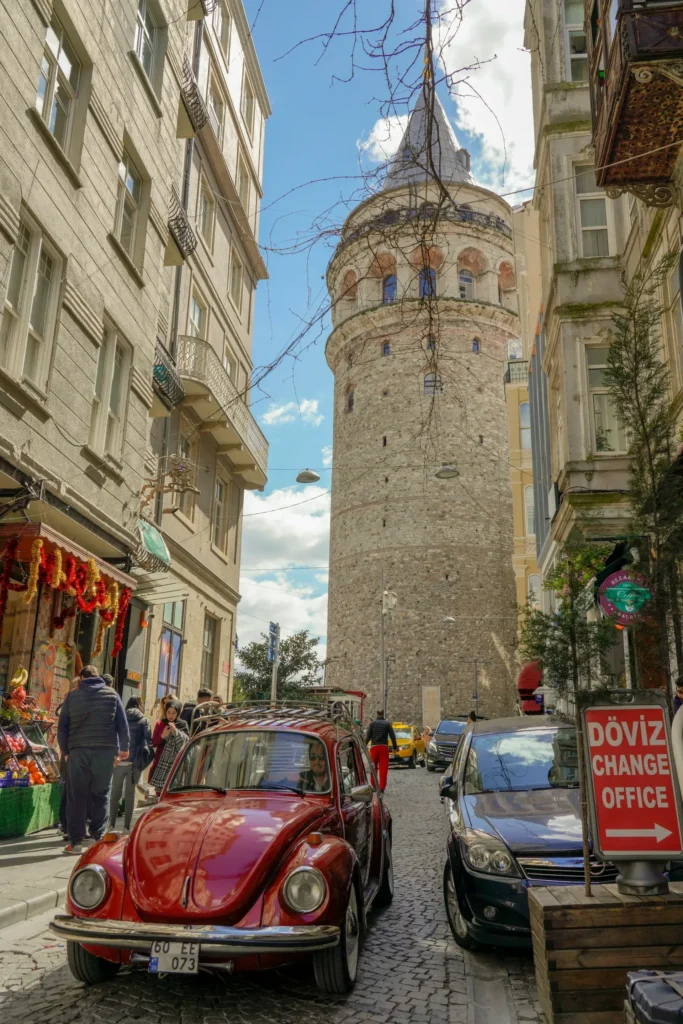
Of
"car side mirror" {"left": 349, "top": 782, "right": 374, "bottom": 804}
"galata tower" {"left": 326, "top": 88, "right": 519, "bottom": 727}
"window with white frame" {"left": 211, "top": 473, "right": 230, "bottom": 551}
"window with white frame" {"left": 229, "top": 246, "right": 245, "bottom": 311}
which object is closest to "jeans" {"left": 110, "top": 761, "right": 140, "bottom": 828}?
"car side mirror" {"left": 349, "top": 782, "right": 374, "bottom": 804}

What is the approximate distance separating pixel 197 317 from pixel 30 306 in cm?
960

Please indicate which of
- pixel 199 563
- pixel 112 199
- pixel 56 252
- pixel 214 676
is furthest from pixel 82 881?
pixel 214 676

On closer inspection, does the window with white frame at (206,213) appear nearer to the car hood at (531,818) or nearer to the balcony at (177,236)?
the balcony at (177,236)

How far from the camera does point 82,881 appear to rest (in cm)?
468

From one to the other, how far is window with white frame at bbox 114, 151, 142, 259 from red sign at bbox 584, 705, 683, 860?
37.1ft

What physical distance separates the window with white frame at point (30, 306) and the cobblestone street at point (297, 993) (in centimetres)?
627

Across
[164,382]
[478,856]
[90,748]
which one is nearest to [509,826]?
[478,856]

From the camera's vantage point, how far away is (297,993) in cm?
479

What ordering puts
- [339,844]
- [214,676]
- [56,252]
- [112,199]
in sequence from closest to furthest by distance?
[339,844]
[56,252]
[112,199]
[214,676]

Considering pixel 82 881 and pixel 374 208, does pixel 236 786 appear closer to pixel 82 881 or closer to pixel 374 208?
pixel 82 881

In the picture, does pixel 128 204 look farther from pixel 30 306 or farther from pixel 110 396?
pixel 30 306

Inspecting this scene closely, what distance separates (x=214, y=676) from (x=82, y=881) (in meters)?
15.8

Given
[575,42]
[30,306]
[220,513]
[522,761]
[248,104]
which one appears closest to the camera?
[522,761]

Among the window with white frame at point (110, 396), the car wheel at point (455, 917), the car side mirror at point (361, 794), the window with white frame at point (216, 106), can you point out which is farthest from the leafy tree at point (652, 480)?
the window with white frame at point (216, 106)
